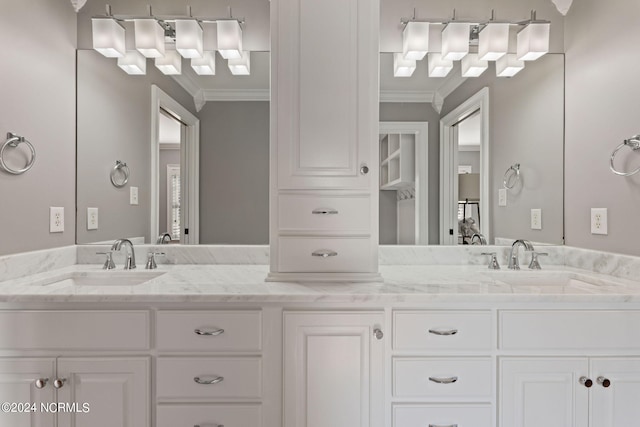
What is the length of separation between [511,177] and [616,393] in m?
1.11

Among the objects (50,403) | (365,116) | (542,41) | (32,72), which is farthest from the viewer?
(542,41)

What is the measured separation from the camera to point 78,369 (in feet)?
4.19

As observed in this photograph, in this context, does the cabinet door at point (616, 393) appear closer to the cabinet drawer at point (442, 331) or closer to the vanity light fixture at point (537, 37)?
the cabinet drawer at point (442, 331)

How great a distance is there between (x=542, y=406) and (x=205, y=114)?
203 centimetres

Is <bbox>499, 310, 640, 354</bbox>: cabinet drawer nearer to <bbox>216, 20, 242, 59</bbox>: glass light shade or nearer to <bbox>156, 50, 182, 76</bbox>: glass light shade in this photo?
<bbox>216, 20, 242, 59</bbox>: glass light shade

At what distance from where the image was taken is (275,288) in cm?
137

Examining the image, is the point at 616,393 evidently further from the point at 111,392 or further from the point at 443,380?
the point at 111,392

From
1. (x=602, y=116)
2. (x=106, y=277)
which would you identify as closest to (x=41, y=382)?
(x=106, y=277)

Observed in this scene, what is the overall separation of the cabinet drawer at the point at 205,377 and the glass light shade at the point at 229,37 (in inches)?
60.9

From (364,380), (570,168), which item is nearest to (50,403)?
(364,380)

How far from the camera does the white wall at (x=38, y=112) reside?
1.50 meters

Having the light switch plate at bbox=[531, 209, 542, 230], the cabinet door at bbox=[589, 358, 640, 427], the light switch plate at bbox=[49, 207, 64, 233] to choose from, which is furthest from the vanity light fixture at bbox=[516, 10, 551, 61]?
the light switch plate at bbox=[49, 207, 64, 233]

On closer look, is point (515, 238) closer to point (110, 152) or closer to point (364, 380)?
point (364, 380)

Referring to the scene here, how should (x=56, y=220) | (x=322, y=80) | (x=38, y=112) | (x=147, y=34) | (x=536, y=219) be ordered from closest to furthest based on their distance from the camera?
(x=322, y=80) → (x=38, y=112) → (x=56, y=220) → (x=147, y=34) → (x=536, y=219)
